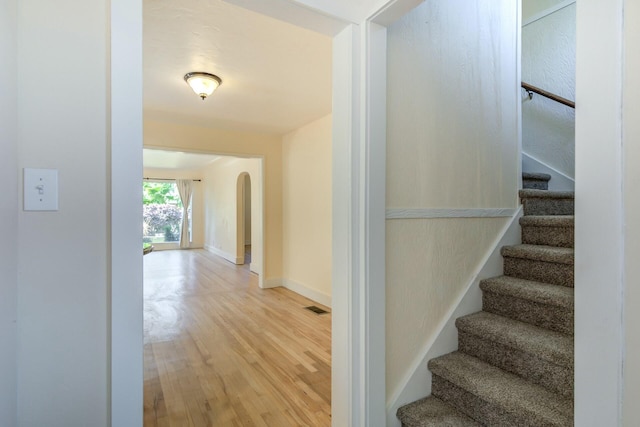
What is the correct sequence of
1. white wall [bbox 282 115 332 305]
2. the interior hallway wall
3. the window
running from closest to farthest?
white wall [bbox 282 115 332 305], the interior hallway wall, the window

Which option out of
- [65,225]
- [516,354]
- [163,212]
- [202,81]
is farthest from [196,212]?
[516,354]

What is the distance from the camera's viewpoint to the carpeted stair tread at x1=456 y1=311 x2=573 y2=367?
1312 millimetres

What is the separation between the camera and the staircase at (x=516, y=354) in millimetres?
1286

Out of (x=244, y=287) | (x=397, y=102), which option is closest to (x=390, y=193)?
(x=397, y=102)

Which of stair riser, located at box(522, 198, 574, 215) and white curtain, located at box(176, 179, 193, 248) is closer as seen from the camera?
stair riser, located at box(522, 198, 574, 215)

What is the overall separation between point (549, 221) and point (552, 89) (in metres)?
1.81

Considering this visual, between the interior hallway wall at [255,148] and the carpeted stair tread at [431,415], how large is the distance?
11.8 feet

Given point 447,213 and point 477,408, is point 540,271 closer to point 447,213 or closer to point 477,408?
point 447,213

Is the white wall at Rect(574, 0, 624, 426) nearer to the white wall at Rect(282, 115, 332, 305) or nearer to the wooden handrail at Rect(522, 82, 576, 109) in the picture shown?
the wooden handrail at Rect(522, 82, 576, 109)

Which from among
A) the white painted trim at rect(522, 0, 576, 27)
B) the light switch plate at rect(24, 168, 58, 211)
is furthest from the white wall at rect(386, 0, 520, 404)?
the white painted trim at rect(522, 0, 576, 27)

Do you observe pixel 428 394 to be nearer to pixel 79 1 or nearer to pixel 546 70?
pixel 79 1

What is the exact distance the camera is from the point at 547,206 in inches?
88.7

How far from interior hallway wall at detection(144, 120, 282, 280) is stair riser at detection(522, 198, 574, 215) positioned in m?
3.51

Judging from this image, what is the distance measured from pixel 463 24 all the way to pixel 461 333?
1.81 m
